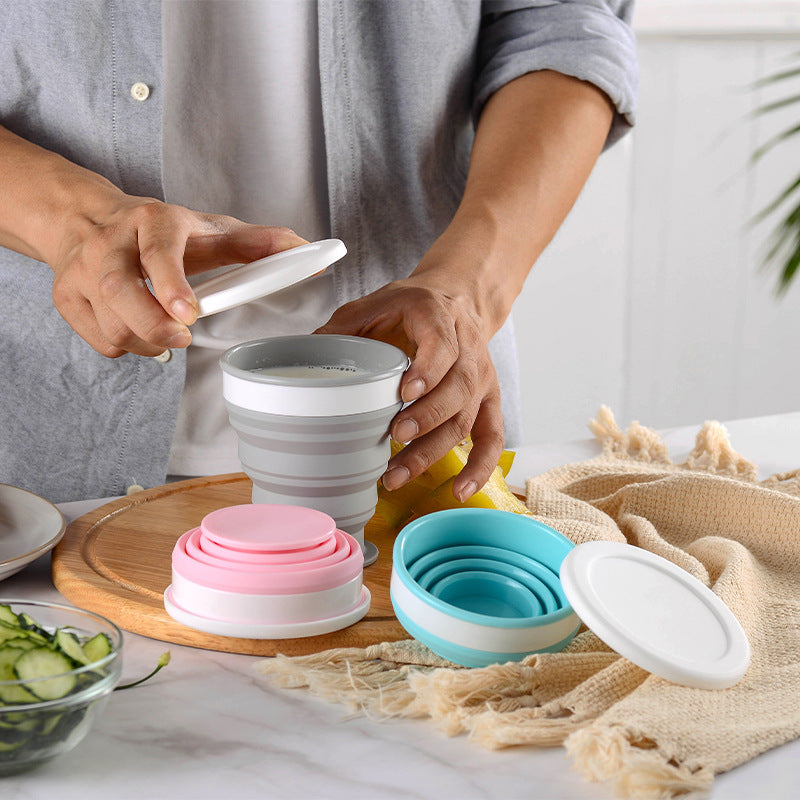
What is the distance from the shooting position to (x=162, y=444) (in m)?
1.02

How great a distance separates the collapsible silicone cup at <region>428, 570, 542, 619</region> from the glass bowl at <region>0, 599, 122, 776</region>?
226 mm

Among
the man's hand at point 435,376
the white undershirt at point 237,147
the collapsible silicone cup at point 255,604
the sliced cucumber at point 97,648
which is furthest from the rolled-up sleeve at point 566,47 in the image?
the sliced cucumber at point 97,648

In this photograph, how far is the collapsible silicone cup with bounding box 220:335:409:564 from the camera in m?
0.65

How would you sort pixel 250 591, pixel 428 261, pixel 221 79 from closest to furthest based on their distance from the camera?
pixel 250 591, pixel 428 261, pixel 221 79

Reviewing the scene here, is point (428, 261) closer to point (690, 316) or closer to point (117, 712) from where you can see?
point (117, 712)

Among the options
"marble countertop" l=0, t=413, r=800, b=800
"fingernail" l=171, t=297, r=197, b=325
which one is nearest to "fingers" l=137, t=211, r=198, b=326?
"fingernail" l=171, t=297, r=197, b=325

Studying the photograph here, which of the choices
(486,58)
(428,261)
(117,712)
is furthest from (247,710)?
(486,58)

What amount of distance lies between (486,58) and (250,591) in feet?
2.76

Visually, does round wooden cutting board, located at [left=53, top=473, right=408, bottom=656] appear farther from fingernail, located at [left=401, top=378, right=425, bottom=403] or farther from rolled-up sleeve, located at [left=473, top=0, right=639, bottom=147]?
rolled-up sleeve, located at [left=473, top=0, right=639, bottom=147]

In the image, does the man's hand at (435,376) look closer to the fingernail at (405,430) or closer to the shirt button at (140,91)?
the fingernail at (405,430)

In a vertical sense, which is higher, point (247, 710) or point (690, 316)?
point (247, 710)

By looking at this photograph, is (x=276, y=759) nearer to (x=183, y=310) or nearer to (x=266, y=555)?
(x=266, y=555)

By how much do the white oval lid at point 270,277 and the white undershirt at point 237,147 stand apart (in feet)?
1.36

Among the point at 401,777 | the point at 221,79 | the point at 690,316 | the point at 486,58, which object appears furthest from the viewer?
the point at 690,316
